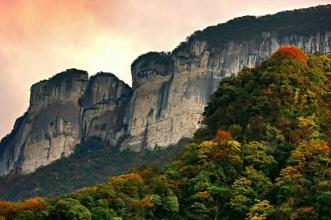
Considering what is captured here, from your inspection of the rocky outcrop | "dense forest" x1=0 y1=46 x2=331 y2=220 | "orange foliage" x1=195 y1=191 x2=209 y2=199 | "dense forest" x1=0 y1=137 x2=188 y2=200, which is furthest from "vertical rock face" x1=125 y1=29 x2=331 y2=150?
"orange foliage" x1=195 y1=191 x2=209 y2=199

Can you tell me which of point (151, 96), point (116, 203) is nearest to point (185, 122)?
Result: point (151, 96)

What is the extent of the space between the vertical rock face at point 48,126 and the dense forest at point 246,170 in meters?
108

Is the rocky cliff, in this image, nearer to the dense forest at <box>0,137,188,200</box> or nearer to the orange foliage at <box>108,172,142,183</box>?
the dense forest at <box>0,137,188,200</box>

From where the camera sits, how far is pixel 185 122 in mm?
153375

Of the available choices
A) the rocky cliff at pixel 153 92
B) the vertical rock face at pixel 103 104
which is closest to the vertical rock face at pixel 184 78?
the rocky cliff at pixel 153 92

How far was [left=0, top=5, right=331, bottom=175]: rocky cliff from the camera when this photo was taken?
156625mm

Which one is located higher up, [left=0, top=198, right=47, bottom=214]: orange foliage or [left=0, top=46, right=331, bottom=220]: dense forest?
[left=0, top=46, right=331, bottom=220]: dense forest

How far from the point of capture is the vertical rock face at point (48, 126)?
178m

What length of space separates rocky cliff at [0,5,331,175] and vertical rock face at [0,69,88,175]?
18cm

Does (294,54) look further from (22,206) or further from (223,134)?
(22,206)

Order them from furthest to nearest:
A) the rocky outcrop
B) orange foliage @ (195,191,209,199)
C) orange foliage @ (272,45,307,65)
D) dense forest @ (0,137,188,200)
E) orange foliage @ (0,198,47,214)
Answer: the rocky outcrop < dense forest @ (0,137,188,200) < orange foliage @ (272,45,307,65) < orange foliage @ (195,191,209,199) < orange foliage @ (0,198,47,214)

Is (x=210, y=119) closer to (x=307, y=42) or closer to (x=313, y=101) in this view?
(x=313, y=101)

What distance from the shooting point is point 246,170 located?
202ft

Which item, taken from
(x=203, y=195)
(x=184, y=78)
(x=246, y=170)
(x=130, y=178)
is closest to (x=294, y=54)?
(x=246, y=170)
